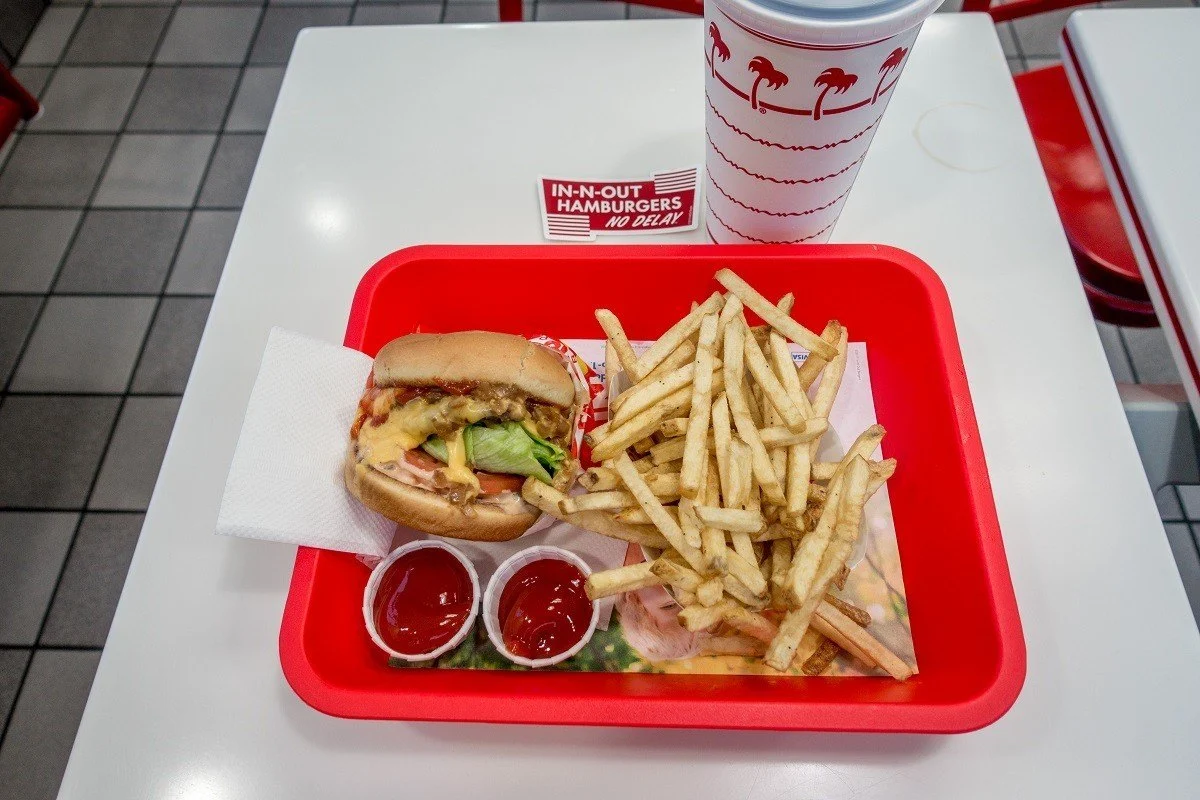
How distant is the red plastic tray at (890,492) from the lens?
109cm

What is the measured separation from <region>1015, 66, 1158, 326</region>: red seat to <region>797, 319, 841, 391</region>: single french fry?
0.87 m

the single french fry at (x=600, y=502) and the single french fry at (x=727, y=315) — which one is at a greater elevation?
the single french fry at (x=727, y=315)

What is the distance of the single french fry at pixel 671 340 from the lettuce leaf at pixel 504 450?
8.8 inches

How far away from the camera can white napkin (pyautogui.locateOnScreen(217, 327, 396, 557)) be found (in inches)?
46.8

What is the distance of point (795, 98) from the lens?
3.72ft

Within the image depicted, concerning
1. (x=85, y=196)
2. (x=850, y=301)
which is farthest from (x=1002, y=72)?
(x=85, y=196)

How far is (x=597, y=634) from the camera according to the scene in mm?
1319

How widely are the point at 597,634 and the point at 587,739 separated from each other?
0.18 meters

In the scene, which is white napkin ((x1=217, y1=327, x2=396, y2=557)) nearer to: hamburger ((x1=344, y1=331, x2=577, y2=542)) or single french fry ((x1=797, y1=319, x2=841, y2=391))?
hamburger ((x1=344, y1=331, x2=577, y2=542))

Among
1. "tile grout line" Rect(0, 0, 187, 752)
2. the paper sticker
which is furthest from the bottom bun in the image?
"tile grout line" Rect(0, 0, 187, 752)

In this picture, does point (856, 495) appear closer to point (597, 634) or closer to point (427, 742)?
point (597, 634)

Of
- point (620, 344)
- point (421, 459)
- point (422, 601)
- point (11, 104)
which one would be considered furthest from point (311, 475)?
point (11, 104)

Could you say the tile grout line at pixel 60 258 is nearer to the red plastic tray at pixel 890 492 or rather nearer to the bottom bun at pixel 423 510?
the red plastic tray at pixel 890 492

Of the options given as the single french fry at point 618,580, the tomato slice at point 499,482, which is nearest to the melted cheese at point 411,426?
the tomato slice at point 499,482
